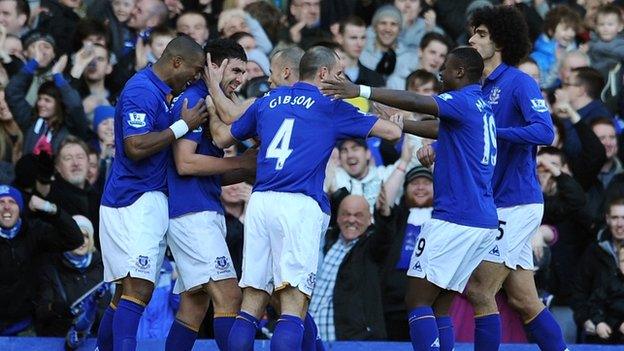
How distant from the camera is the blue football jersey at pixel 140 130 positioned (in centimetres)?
1237

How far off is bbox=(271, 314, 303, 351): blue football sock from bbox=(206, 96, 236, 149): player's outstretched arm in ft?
4.76

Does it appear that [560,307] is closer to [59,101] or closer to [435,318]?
[435,318]

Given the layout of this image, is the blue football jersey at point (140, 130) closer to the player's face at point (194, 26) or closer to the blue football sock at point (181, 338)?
the blue football sock at point (181, 338)

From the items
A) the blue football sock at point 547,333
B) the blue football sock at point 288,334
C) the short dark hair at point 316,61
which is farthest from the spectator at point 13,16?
the blue football sock at point 547,333

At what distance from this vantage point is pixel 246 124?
12242 millimetres

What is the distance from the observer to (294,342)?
11711 mm

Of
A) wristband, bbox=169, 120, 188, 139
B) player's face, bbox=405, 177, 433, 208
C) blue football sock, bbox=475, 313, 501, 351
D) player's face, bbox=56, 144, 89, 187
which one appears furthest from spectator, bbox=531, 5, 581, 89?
wristband, bbox=169, 120, 188, 139

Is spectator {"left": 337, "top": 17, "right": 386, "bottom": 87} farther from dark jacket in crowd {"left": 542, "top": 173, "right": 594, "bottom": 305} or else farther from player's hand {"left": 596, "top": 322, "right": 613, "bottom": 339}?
player's hand {"left": 596, "top": 322, "right": 613, "bottom": 339}

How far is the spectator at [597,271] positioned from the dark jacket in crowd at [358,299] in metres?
1.93

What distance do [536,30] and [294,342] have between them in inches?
372

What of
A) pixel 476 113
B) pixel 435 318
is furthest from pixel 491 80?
pixel 435 318

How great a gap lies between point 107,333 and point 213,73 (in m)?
2.16

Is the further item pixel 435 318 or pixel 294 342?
pixel 435 318

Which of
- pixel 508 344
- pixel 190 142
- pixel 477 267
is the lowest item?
pixel 508 344
